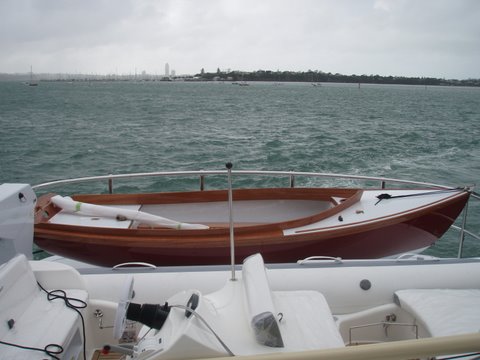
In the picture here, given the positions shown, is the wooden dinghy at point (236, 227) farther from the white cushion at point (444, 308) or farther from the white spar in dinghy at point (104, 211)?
the white cushion at point (444, 308)

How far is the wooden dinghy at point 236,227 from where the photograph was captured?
4816 mm

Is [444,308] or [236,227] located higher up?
[444,308]

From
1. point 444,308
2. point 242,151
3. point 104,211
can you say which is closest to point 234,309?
point 444,308

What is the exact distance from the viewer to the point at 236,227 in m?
5.04

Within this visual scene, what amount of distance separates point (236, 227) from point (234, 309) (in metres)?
2.94

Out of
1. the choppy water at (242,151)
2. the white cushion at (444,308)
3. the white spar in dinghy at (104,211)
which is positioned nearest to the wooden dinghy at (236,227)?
the white spar in dinghy at (104,211)

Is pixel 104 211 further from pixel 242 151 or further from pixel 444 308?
pixel 242 151

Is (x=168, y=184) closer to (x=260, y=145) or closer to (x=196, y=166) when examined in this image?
(x=196, y=166)

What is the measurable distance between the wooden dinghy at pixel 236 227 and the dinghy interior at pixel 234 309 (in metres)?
1.50

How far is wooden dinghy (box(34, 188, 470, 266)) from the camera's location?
4816mm

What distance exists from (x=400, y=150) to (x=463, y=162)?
9.25 feet

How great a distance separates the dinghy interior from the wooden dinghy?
59.2 inches

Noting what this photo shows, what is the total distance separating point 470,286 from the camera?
10.2 feet

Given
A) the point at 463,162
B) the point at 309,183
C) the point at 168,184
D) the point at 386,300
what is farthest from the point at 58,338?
the point at 463,162
